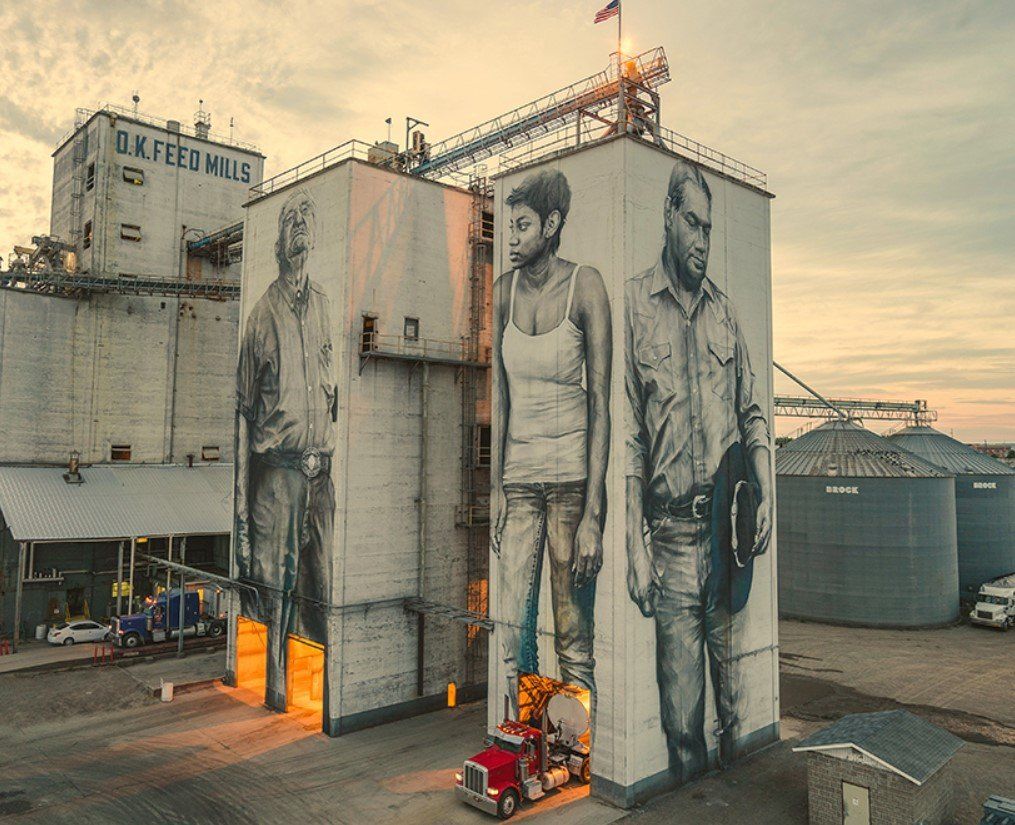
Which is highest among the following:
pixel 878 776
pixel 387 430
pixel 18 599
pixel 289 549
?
pixel 387 430

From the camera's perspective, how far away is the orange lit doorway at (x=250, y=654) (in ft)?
120

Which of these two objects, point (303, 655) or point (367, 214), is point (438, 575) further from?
point (367, 214)

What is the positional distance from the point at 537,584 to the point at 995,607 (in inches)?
1708

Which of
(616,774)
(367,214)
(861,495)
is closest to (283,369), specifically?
(367,214)

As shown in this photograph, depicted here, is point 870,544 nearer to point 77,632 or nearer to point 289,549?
point 289,549

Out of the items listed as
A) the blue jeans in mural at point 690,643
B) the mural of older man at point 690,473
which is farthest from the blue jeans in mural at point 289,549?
the blue jeans in mural at point 690,643

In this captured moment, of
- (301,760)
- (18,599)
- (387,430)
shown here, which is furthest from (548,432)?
(18,599)

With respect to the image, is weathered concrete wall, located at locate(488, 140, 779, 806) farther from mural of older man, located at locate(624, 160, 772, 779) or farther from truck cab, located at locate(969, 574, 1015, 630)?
truck cab, located at locate(969, 574, 1015, 630)

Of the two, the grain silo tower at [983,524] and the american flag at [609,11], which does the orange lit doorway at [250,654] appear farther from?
the grain silo tower at [983,524]

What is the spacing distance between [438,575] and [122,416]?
33.3 m

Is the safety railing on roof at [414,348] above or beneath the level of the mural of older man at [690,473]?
above

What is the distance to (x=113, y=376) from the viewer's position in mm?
54562

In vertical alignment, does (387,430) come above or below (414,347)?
below

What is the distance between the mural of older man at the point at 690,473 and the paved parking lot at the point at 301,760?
3357 mm
